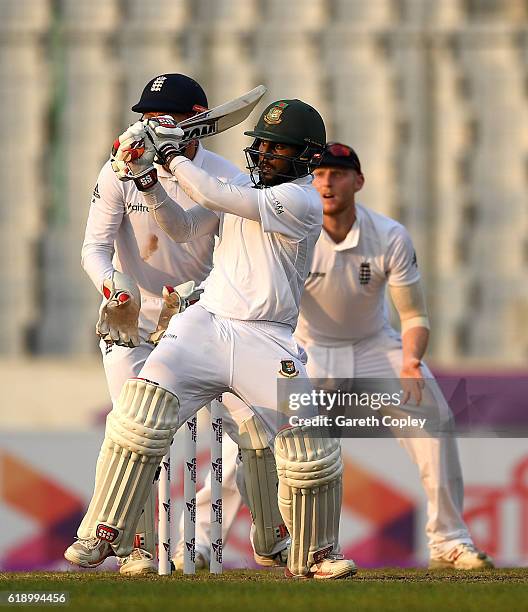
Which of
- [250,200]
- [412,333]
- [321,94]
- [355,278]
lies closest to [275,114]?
[250,200]

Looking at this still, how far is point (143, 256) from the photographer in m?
8.04

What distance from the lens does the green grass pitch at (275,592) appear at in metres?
5.71

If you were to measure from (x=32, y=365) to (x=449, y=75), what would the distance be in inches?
285

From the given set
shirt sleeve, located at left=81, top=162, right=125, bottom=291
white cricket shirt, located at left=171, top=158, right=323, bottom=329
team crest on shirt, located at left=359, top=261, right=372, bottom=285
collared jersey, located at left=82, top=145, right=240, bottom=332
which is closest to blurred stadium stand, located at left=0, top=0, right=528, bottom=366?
team crest on shirt, located at left=359, top=261, right=372, bottom=285

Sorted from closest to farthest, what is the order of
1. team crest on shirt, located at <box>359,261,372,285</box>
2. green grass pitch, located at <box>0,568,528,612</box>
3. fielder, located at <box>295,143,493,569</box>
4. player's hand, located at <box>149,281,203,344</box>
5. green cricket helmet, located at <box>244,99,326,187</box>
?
green grass pitch, located at <box>0,568,528,612</box> → green cricket helmet, located at <box>244,99,326,187</box> → player's hand, located at <box>149,281,203,344</box> → fielder, located at <box>295,143,493,569</box> → team crest on shirt, located at <box>359,261,372,285</box>

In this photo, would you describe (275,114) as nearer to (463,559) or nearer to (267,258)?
(267,258)

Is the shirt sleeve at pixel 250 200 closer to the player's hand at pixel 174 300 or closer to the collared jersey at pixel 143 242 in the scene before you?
the player's hand at pixel 174 300

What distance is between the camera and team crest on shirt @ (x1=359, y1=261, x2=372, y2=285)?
30.2 feet

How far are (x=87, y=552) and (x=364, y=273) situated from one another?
3010mm

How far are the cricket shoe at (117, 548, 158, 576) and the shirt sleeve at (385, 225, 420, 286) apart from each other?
85.1 inches

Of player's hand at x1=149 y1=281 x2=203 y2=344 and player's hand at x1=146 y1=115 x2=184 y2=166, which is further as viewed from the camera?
player's hand at x1=149 y1=281 x2=203 y2=344

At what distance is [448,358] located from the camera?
23031mm

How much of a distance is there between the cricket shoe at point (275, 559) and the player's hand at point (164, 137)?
1.91 metres

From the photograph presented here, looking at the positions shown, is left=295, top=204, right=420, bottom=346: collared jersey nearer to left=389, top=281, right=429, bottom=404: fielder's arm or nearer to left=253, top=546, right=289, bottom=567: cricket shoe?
left=389, top=281, right=429, bottom=404: fielder's arm
